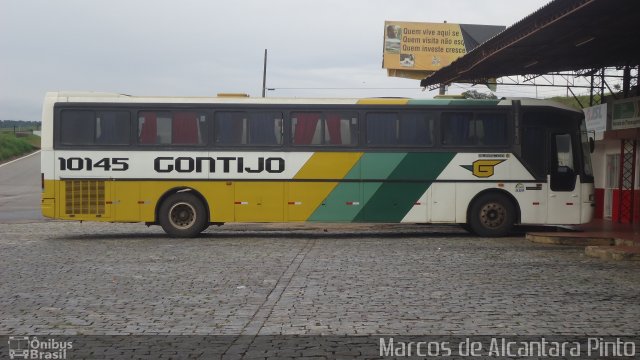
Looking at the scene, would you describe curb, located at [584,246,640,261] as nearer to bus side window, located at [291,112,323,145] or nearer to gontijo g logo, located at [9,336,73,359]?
bus side window, located at [291,112,323,145]

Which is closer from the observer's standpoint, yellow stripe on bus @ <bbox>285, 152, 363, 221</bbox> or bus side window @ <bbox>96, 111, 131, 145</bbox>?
bus side window @ <bbox>96, 111, 131, 145</bbox>

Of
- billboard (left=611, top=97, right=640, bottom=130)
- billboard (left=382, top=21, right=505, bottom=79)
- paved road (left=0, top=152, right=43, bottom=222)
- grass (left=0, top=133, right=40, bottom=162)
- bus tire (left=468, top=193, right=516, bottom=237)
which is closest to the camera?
bus tire (left=468, top=193, right=516, bottom=237)

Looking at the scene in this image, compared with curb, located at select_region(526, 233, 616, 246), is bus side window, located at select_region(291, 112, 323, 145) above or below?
above

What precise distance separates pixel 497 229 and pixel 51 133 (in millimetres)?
10517

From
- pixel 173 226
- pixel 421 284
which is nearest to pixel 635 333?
pixel 421 284

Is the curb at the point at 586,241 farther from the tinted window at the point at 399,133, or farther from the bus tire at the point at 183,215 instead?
the bus tire at the point at 183,215

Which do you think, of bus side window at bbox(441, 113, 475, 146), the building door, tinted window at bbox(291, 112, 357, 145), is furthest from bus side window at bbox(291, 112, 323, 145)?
the building door

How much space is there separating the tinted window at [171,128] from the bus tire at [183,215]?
4.17 ft

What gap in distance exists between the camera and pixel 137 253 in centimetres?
1425

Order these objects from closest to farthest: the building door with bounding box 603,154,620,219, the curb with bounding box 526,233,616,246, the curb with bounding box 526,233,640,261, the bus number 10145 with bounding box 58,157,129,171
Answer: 1. the curb with bounding box 526,233,640,261
2. the curb with bounding box 526,233,616,246
3. the bus number 10145 with bounding box 58,157,129,171
4. the building door with bounding box 603,154,620,219

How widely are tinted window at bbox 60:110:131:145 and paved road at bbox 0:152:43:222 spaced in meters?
9.79

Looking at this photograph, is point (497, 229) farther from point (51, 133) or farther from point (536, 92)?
point (536, 92)

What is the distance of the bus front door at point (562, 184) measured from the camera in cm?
1766

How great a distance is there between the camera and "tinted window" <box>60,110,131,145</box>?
17.4m
